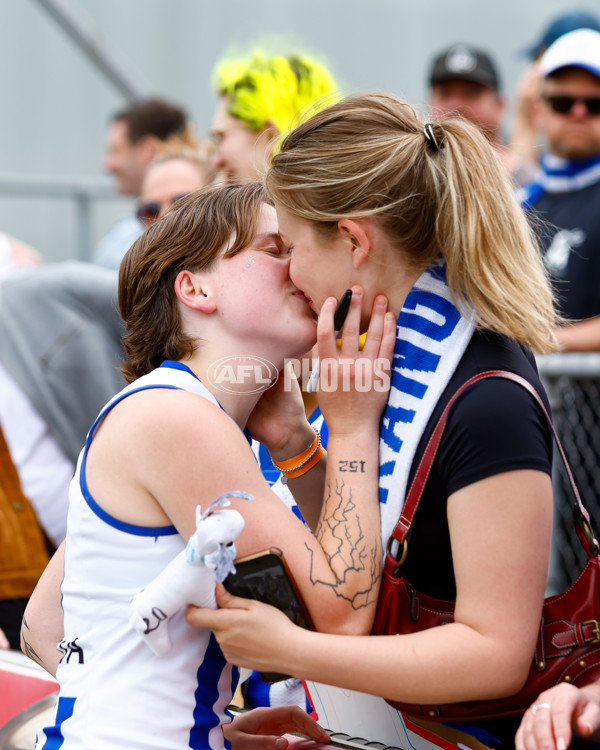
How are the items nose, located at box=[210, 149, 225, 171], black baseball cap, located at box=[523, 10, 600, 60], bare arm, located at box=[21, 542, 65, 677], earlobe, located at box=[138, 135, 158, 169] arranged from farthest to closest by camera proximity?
earlobe, located at box=[138, 135, 158, 169] < black baseball cap, located at box=[523, 10, 600, 60] < nose, located at box=[210, 149, 225, 171] < bare arm, located at box=[21, 542, 65, 677]

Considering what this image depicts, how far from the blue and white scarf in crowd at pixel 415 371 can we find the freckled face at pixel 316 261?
0.47 ft

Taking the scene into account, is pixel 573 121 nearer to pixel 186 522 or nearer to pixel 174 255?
pixel 174 255

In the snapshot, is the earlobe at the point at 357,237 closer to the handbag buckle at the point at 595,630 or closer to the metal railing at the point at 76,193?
the handbag buckle at the point at 595,630

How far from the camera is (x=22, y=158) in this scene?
7699 mm

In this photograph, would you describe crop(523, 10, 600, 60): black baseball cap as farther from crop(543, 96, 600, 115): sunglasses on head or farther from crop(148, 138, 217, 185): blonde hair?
crop(148, 138, 217, 185): blonde hair

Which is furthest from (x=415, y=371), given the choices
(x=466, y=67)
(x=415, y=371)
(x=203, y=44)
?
(x=203, y=44)

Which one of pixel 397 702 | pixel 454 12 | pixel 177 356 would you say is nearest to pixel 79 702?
pixel 397 702

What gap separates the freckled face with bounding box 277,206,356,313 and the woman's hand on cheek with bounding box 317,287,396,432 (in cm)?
4

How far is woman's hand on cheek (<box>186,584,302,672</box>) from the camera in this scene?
1671 millimetres

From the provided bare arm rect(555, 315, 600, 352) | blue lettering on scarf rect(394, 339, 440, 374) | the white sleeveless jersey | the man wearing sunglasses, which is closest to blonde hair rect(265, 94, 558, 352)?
blue lettering on scarf rect(394, 339, 440, 374)

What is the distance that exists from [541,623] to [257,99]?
251 cm

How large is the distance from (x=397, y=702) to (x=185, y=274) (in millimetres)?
950

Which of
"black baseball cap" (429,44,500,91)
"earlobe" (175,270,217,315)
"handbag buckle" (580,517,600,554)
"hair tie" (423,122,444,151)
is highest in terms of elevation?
"black baseball cap" (429,44,500,91)

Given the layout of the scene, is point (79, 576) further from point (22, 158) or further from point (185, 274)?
point (22, 158)
